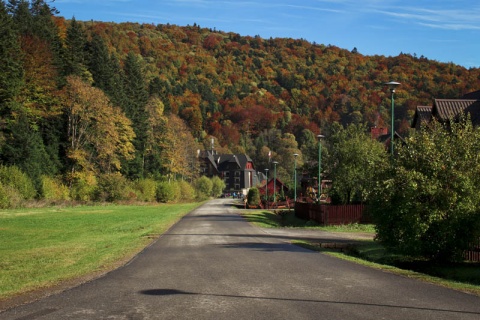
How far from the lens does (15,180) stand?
167 ft

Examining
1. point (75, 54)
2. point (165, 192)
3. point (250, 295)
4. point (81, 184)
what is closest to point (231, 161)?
point (165, 192)

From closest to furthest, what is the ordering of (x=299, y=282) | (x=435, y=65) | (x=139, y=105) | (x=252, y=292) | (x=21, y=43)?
(x=252, y=292) → (x=299, y=282) → (x=21, y=43) → (x=139, y=105) → (x=435, y=65)

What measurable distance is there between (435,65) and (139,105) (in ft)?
256

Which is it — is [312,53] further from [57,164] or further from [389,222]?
[389,222]

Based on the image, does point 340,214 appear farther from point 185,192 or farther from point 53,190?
point 185,192

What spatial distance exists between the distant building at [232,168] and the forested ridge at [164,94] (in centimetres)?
679

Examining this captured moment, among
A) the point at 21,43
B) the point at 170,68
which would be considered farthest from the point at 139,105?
the point at 170,68

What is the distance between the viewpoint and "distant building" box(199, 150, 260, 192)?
163 meters

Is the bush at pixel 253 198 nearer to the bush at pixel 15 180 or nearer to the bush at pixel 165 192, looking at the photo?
the bush at pixel 165 192

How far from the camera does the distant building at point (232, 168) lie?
16288cm

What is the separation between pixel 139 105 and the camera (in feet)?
294

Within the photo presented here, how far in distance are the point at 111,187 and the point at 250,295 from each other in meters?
61.8

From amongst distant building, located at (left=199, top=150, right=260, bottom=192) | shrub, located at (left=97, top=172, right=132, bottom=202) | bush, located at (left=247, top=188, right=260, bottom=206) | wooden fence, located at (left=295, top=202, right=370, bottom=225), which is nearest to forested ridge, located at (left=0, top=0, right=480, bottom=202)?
shrub, located at (left=97, top=172, right=132, bottom=202)

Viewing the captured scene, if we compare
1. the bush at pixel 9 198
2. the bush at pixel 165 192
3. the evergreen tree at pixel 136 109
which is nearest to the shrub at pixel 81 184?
the bush at pixel 9 198
